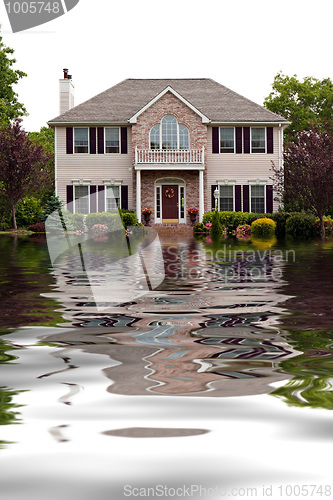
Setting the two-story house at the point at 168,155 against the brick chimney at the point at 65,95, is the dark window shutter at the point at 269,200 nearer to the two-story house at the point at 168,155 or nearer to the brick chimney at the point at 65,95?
the two-story house at the point at 168,155

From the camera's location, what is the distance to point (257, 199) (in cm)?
4019

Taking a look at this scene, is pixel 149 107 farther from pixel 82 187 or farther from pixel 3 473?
pixel 3 473

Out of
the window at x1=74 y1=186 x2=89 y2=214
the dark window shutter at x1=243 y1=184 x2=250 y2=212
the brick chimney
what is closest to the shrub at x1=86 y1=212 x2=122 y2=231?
the window at x1=74 y1=186 x2=89 y2=214

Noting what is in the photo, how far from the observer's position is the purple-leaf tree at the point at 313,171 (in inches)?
1146

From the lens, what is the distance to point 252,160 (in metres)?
40.3

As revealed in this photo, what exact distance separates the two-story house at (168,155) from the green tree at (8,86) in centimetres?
858

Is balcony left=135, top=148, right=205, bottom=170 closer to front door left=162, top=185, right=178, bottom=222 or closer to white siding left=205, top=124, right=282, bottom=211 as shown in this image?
Result: white siding left=205, top=124, right=282, bottom=211

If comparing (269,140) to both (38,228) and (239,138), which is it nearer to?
(239,138)

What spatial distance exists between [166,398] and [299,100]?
180ft

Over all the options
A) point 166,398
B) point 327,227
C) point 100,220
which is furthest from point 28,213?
point 166,398

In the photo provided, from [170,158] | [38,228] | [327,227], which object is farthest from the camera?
[170,158]

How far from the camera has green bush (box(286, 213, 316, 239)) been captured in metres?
31.2

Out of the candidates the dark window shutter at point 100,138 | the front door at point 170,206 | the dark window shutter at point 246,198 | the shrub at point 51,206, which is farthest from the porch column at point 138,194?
the dark window shutter at point 246,198

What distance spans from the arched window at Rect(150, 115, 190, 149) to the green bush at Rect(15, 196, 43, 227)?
7862mm
